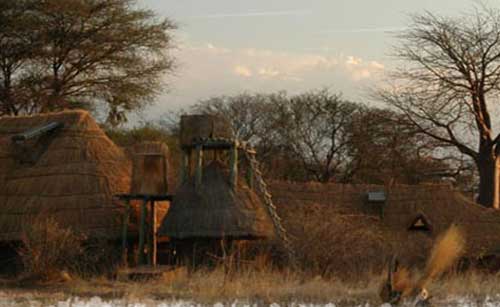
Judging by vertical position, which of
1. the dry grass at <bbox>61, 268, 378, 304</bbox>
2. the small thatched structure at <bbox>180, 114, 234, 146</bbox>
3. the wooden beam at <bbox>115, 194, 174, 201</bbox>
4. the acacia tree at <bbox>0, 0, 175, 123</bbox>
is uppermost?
the acacia tree at <bbox>0, 0, 175, 123</bbox>

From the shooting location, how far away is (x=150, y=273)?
48.5 ft

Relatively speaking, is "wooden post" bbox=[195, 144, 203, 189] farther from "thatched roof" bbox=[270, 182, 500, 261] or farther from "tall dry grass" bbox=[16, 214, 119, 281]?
"thatched roof" bbox=[270, 182, 500, 261]

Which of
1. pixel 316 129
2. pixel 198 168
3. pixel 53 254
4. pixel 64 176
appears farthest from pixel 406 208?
pixel 316 129

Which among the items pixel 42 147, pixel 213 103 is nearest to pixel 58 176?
pixel 42 147

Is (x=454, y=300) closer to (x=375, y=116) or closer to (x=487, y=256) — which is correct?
(x=487, y=256)

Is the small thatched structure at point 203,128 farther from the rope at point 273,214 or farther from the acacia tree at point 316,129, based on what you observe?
the acacia tree at point 316,129

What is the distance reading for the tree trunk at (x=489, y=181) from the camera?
83.0 feet

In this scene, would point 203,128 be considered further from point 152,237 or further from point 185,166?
point 152,237

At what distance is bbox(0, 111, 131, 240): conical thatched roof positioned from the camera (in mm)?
17406

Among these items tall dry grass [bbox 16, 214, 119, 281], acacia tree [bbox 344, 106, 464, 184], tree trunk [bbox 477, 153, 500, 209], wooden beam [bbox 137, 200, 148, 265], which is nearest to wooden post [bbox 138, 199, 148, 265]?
wooden beam [bbox 137, 200, 148, 265]

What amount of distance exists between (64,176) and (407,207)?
7486 millimetres

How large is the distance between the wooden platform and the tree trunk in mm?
12591

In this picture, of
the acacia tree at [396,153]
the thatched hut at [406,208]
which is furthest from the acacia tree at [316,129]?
the thatched hut at [406,208]

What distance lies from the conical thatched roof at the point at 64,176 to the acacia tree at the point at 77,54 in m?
8.93
